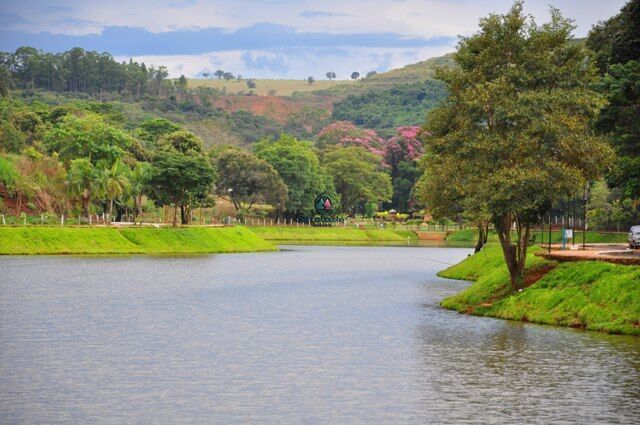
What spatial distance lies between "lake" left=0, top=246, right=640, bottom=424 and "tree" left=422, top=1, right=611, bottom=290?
744cm

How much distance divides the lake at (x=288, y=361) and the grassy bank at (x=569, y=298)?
1.16 meters

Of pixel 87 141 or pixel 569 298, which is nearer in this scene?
pixel 569 298

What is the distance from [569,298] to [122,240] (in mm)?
82626

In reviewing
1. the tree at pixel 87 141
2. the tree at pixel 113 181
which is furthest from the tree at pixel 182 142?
the tree at pixel 113 181

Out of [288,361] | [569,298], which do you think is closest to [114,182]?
[569,298]

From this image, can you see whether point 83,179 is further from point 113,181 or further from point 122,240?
point 122,240

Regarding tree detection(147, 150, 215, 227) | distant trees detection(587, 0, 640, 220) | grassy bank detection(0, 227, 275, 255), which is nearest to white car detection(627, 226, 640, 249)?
distant trees detection(587, 0, 640, 220)

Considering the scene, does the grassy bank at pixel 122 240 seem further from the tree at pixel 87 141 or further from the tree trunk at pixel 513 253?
the tree trunk at pixel 513 253

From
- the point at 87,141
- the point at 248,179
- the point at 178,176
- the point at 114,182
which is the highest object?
the point at 87,141

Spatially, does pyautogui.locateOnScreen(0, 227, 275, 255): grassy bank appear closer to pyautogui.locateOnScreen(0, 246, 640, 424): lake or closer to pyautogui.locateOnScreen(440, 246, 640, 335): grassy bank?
pyautogui.locateOnScreen(0, 246, 640, 424): lake

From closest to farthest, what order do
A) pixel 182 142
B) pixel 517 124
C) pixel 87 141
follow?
pixel 517 124
pixel 87 141
pixel 182 142

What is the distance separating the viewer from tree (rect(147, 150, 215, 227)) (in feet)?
480

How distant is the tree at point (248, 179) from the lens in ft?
610

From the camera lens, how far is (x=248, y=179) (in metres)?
186
